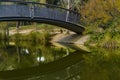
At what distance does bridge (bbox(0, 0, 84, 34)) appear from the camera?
1163 inches

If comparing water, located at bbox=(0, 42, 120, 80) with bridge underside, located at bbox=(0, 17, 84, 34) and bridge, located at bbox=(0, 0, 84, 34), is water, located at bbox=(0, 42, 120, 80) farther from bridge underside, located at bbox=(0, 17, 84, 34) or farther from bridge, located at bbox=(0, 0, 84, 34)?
bridge, located at bbox=(0, 0, 84, 34)

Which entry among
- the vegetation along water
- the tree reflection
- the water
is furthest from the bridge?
the tree reflection

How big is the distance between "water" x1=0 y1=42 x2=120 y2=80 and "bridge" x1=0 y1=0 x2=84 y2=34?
8.71ft

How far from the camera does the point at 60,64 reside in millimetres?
24531

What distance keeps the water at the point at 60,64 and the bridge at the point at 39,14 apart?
2654 millimetres

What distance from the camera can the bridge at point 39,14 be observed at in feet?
96.9

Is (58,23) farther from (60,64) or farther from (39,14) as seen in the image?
(60,64)

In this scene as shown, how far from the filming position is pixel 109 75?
60.8 ft

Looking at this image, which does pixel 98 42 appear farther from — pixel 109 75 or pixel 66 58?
pixel 109 75

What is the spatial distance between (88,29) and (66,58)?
9.00 meters

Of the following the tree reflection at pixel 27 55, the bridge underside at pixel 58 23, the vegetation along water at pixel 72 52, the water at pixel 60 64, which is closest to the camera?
the water at pixel 60 64

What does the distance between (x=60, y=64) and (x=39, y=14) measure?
8.94 metres

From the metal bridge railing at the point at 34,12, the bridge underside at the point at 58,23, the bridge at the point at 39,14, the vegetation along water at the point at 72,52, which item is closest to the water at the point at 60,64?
the vegetation along water at the point at 72,52

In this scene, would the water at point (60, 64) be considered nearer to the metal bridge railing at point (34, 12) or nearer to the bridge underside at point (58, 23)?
the bridge underside at point (58, 23)
